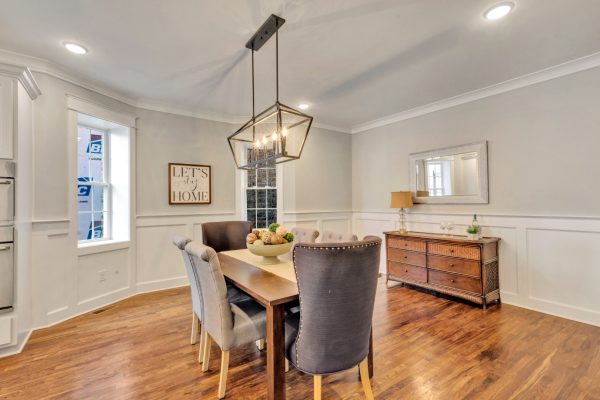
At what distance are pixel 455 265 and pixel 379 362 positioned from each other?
177cm

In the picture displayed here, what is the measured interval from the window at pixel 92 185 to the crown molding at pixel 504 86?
4.10m

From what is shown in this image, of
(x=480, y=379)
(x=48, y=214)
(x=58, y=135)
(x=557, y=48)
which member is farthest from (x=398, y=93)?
(x=48, y=214)

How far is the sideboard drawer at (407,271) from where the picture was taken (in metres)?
3.85

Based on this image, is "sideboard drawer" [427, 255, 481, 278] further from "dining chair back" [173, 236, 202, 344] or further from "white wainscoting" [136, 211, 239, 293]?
"white wainscoting" [136, 211, 239, 293]

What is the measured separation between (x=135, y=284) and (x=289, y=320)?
2.92 m

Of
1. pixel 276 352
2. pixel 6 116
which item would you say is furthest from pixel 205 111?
pixel 276 352

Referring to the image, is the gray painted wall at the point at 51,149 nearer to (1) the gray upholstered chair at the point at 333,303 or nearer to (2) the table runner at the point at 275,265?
(2) the table runner at the point at 275,265

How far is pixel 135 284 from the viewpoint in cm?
390

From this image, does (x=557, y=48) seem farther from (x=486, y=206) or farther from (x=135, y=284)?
(x=135, y=284)

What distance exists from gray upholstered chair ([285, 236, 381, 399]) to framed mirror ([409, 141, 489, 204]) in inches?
110

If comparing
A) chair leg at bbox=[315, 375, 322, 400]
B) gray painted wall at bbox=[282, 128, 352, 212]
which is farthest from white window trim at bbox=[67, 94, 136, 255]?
chair leg at bbox=[315, 375, 322, 400]

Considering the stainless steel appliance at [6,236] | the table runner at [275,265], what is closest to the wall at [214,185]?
the stainless steel appliance at [6,236]

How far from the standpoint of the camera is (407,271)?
4023mm

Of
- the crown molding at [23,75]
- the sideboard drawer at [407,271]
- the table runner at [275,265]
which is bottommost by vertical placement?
the sideboard drawer at [407,271]
